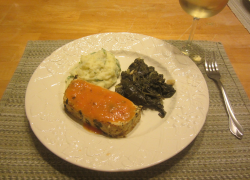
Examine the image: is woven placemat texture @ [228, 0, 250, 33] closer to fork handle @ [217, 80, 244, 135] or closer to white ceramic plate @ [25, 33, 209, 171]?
A: fork handle @ [217, 80, 244, 135]

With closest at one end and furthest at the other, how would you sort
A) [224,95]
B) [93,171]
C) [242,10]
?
[93,171] < [224,95] < [242,10]

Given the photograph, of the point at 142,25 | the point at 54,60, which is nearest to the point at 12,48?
the point at 54,60

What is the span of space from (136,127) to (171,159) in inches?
23.3

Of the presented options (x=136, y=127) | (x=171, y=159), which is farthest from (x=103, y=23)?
(x=171, y=159)

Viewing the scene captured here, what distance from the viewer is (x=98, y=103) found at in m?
2.22

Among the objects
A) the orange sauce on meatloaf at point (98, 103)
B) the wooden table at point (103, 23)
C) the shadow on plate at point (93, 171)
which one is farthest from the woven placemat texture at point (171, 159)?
the wooden table at point (103, 23)

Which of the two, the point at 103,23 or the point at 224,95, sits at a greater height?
the point at 103,23

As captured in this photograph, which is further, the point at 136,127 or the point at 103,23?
the point at 103,23

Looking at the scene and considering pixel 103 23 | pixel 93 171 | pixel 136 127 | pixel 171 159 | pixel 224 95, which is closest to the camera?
pixel 93 171

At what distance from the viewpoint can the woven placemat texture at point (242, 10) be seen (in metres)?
4.11

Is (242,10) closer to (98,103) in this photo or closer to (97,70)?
(97,70)

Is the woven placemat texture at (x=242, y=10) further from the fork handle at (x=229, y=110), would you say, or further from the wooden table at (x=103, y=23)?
the fork handle at (x=229, y=110)

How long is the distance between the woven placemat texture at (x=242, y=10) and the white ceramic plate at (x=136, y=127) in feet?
8.10

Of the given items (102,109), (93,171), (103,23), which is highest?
(103,23)
